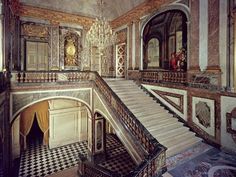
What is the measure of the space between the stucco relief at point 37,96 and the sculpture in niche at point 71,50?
4031 millimetres

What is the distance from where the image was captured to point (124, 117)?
5629 millimetres

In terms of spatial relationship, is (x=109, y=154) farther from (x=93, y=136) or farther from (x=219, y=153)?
(x=219, y=153)

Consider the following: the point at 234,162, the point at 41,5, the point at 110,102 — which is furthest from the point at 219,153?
the point at 41,5

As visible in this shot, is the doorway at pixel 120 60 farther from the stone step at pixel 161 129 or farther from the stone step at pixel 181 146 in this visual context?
the stone step at pixel 181 146

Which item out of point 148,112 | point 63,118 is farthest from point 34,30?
point 148,112

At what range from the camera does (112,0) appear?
11086mm

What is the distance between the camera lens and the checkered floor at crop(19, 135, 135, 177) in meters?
7.83

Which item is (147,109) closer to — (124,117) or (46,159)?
(124,117)

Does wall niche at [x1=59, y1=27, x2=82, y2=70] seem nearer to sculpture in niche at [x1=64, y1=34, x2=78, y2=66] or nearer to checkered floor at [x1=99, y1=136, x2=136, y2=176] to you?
sculpture in niche at [x1=64, y1=34, x2=78, y2=66]

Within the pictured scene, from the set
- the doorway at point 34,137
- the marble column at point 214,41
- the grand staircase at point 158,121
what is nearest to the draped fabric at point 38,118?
the doorway at point 34,137

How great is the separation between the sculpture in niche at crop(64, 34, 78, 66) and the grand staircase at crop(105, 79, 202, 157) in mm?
4474

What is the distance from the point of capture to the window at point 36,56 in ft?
33.4

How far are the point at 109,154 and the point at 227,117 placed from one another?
6329mm

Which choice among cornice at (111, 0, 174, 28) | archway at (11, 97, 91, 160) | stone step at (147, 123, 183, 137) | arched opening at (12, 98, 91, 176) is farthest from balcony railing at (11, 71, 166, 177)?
cornice at (111, 0, 174, 28)
